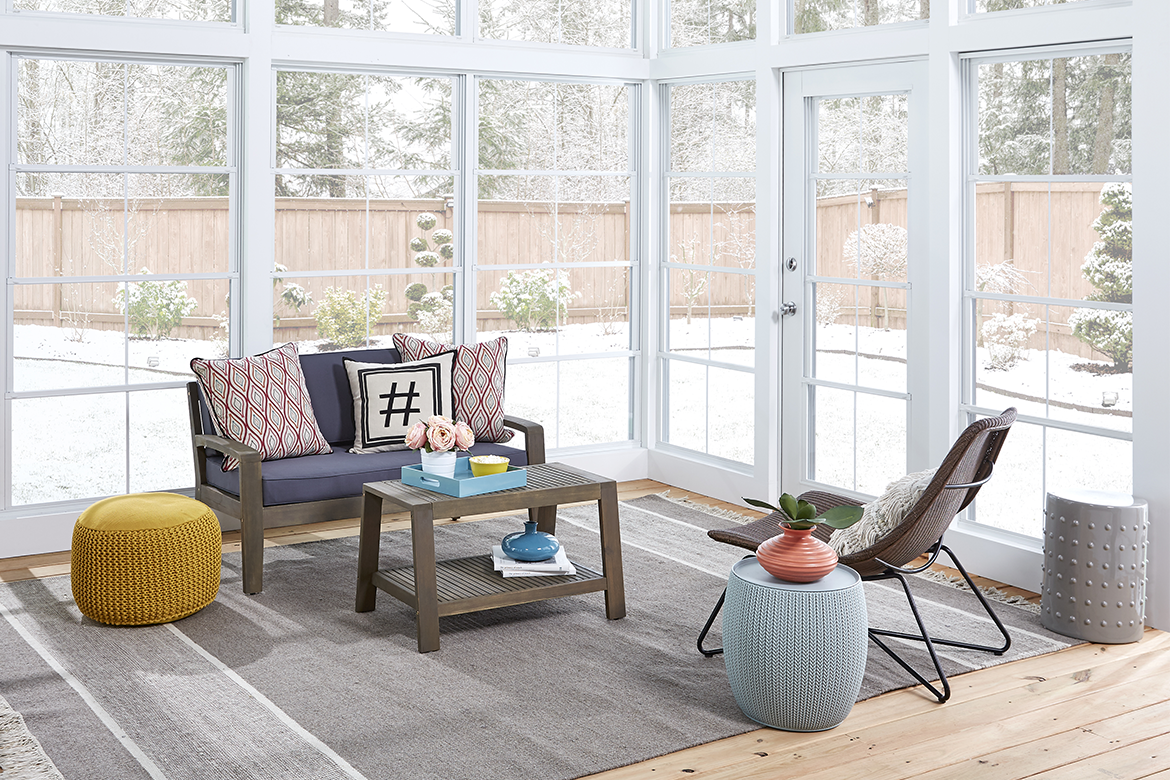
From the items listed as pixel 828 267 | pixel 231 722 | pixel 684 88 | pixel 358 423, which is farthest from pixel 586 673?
pixel 684 88

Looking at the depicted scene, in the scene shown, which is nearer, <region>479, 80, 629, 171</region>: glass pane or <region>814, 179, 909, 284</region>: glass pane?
<region>814, 179, 909, 284</region>: glass pane

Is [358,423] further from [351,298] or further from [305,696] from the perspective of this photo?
[305,696]

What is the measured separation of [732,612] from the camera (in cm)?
341

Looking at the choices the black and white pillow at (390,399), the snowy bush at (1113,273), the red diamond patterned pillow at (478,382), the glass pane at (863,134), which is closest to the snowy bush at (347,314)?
the red diamond patterned pillow at (478,382)

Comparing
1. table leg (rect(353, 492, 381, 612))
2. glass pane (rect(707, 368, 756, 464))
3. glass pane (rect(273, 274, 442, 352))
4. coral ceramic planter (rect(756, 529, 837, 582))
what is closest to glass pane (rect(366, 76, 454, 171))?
glass pane (rect(273, 274, 442, 352))

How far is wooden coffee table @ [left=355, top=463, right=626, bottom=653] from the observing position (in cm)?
402

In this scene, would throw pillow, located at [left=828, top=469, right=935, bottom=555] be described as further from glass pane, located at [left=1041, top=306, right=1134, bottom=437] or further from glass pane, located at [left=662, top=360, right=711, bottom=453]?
glass pane, located at [left=662, top=360, right=711, bottom=453]

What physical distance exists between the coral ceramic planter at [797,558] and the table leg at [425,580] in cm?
117

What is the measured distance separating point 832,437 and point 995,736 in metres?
2.42

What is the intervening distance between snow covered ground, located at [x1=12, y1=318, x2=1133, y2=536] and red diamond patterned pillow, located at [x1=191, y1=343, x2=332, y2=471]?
63 centimetres

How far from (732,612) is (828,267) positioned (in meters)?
2.65

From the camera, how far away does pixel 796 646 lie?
329cm

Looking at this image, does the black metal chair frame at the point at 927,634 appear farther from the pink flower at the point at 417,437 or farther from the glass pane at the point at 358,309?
the glass pane at the point at 358,309

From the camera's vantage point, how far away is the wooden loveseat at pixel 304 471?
462cm
